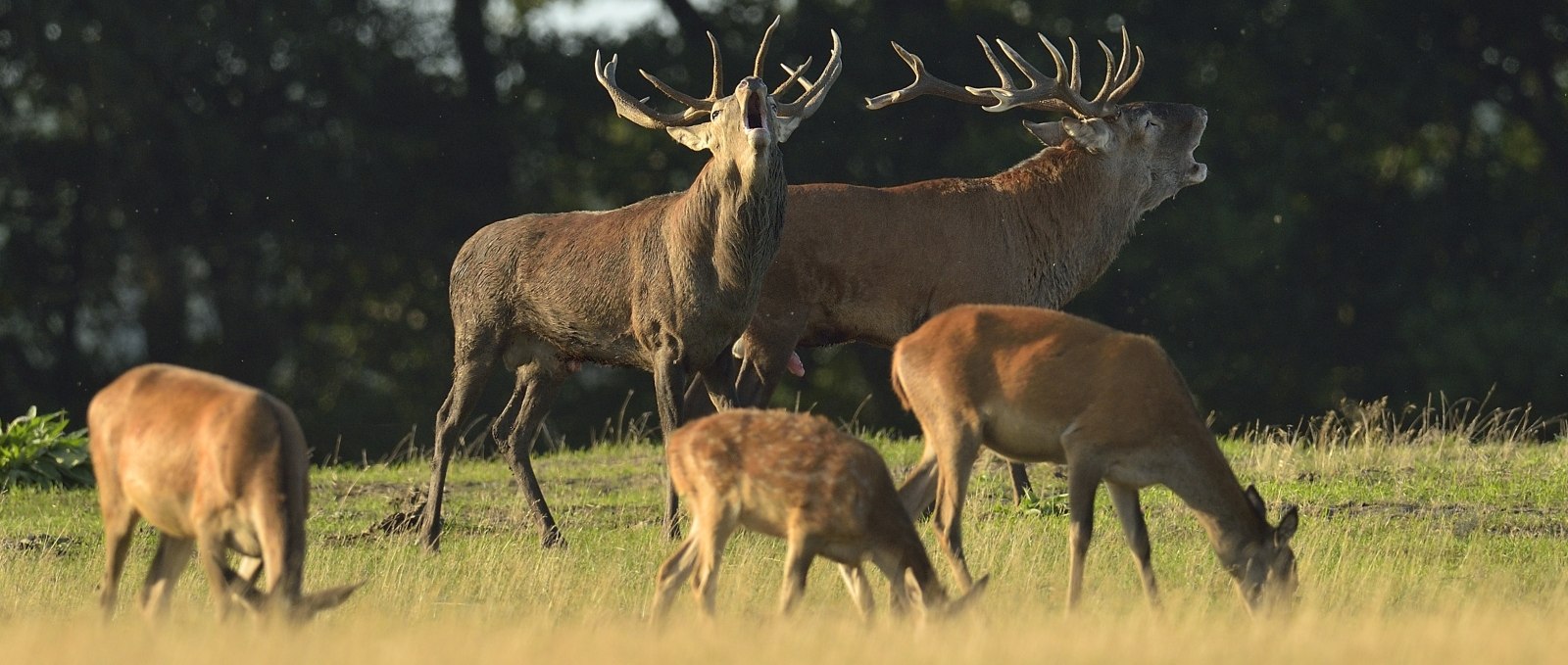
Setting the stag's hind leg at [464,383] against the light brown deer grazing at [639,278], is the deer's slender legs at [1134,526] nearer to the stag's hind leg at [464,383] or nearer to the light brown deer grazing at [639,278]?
the light brown deer grazing at [639,278]

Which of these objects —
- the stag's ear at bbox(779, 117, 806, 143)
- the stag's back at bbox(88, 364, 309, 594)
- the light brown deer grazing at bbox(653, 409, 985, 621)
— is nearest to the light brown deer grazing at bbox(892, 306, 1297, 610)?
the light brown deer grazing at bbox(653, 409, 985, 621)

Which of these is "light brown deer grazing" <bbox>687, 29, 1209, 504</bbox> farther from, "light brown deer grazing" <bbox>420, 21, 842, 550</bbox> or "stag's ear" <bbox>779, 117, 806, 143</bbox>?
"stag's ear" <bbox>779, 117, 806, 143</bbox>

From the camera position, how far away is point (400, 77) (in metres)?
23.9

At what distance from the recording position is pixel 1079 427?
8.09 meters

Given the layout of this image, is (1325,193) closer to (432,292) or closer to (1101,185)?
(432,292)

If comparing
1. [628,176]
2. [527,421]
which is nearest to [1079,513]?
[527,421]

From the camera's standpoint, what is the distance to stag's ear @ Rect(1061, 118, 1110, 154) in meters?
12.4

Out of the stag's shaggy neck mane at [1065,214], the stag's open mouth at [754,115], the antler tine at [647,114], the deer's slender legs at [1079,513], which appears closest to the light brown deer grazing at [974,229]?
the stag's shaggy neck mane at [1065,214]

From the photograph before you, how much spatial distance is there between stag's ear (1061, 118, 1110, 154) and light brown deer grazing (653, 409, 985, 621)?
4.96 meters

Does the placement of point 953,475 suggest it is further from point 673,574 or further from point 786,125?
point 786,125

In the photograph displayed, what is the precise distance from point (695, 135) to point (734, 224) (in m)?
0.59

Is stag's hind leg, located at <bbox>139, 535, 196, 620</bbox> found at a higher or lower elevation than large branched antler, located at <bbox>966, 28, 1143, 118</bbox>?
lower

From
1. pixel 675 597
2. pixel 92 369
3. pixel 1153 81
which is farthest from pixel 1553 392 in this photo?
pixel 675 597

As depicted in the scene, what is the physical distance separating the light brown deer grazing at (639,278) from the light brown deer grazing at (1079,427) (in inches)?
75.3
